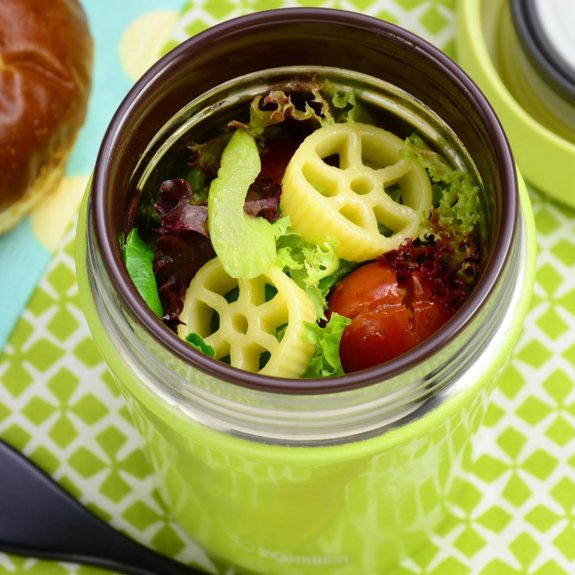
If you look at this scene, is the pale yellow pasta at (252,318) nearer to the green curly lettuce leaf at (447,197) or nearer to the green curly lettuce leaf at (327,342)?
the green curly lettuce leaf at (327,342)

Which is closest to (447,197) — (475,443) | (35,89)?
(475,443)

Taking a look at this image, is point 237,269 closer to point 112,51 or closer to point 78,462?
point 78,462

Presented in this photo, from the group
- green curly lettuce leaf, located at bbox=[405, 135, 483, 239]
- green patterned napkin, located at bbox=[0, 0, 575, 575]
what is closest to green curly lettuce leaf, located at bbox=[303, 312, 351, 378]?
green curly lettuce leaf, located at bbox=[405, 135, 483, 239]

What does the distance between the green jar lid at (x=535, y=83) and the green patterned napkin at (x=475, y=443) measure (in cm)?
7

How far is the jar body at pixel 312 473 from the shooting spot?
0.72 m

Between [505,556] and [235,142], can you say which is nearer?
[235,142]

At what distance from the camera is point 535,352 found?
3.69 ft

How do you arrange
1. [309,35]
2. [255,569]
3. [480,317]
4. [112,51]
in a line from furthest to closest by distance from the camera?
[112,51]
[255,569]
[309,35]
[480,317]

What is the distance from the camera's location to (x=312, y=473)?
748 mm

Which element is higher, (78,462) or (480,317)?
(480,317)

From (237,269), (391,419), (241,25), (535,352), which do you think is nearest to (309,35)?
(241,25)

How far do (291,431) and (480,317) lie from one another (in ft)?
0.50

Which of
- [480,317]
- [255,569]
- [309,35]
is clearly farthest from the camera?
[255,569]

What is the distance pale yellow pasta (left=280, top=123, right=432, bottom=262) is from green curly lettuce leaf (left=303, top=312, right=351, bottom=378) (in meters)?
0.06
